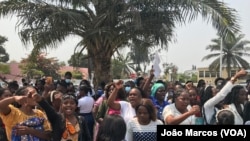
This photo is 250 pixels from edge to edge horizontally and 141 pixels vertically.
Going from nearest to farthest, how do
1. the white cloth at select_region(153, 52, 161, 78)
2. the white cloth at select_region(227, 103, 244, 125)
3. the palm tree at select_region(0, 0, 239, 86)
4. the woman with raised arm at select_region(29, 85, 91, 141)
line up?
the woman with raised arm at select_region(29, 85, 91, 141)
the white cloth at select_region(227, 103, 244, 125)
the white cloth at select_region(153, 52, 161, 78)
the palm tree at select_region(0, 0, 239, 86)

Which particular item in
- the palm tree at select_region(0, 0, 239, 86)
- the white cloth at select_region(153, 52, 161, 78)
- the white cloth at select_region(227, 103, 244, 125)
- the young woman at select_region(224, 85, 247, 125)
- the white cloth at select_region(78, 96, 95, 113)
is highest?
the palm tree at select_region(0, 0, 239, 86)

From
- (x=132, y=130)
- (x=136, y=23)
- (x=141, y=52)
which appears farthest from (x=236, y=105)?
(x=141, y=52)

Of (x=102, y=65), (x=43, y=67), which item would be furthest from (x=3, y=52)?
(x=102, y=65)

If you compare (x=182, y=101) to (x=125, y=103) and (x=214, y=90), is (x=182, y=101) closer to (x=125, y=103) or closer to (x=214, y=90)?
(x=125, y=103)

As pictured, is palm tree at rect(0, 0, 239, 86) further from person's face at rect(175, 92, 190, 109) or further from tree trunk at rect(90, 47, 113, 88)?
person's face at rect(175, 92, 190, 109)

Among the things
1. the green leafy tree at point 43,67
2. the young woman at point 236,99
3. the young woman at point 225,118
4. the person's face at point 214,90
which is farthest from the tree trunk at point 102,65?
the green leafy tree at point 43,67

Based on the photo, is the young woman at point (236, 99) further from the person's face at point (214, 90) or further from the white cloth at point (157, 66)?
the white cloth at point (157, 66)

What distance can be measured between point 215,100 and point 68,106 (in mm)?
1623

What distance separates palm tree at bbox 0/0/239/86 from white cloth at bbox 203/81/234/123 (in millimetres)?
5185

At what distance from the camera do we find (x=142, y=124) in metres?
3.90

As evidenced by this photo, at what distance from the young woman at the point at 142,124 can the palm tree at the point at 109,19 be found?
5702 mm

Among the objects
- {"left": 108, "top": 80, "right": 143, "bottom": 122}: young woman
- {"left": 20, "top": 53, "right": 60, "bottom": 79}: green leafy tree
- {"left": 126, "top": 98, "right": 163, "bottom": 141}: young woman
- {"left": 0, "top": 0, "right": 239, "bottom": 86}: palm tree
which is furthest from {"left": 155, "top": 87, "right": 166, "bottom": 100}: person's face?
{"left": 20, "top": 53, "right": 60, "bottom": 79}: green leafy tree

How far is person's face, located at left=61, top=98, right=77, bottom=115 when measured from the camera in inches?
154

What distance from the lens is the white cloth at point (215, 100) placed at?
4395mm
